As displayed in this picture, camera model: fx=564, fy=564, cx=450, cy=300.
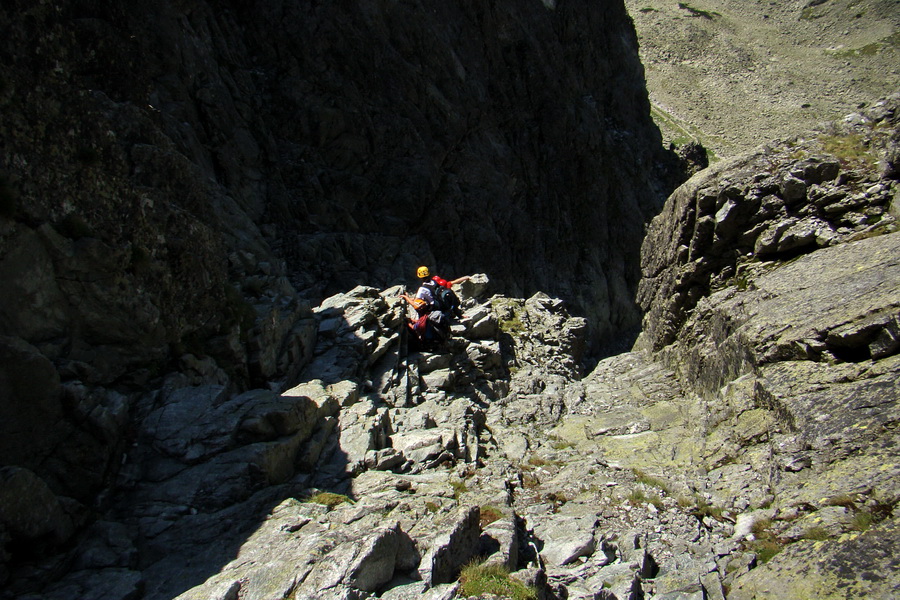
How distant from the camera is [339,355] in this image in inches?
725

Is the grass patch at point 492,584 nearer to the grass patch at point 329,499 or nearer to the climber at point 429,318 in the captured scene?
the grass patch at point 329,499

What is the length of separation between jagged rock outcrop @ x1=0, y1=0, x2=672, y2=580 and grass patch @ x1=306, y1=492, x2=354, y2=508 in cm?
115

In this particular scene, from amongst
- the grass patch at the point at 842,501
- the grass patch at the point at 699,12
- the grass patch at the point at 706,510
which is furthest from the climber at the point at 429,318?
the grass patch at the point at 699,12

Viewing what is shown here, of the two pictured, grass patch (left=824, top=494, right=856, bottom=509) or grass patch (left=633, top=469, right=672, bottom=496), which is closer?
grass patch (left=824, top=494, right=856, bottom=509)

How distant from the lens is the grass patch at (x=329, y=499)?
1047 centimetres

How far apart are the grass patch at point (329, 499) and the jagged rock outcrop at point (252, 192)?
3.77ft

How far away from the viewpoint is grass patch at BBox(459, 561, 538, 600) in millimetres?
7609

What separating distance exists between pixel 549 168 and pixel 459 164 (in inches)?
500

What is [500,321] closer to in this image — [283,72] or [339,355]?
[339,355]

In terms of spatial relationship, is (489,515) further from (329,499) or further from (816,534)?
(816,534)

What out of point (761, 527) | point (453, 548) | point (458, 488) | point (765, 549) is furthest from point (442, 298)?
point (765, 549)

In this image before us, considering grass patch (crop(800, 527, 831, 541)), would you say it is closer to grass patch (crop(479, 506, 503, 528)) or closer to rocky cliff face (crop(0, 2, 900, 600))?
rocky cliff face (crop(0, 2, 900, 600))

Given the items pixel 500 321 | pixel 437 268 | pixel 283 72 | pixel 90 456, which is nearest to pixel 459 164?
pixel 437 268

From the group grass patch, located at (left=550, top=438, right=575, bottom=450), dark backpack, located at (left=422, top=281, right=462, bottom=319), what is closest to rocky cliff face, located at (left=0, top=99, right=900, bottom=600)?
grass patch, located at (left=550, top=438, right=575, bottom=450)
